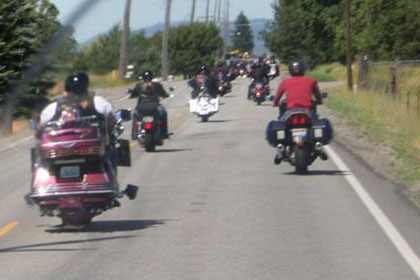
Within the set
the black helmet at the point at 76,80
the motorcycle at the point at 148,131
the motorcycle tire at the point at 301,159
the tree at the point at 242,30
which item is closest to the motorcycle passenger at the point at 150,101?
the motorcycle at the point at 148,131

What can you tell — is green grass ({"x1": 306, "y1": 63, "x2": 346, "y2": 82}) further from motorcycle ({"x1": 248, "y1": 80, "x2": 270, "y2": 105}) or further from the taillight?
the taillight

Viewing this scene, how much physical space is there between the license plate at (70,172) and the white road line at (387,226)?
3092mm

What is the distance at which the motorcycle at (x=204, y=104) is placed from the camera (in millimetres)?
32531

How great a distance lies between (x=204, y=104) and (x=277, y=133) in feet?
52.7

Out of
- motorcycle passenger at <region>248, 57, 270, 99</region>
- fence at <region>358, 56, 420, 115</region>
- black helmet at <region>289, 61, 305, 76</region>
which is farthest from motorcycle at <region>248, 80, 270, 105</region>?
black helmet at <region>289, 61, 305, 76</region>

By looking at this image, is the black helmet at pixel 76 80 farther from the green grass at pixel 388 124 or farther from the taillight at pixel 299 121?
the green grass at pixel 388 124

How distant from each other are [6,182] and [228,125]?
585 inches

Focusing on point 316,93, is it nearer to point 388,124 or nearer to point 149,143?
point 149,143

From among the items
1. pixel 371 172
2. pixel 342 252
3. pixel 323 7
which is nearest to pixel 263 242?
pixel 342 252

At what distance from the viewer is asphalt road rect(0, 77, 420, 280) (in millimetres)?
8266

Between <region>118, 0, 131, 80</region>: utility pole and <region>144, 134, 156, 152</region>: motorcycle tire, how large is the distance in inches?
706

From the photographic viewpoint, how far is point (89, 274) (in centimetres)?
809

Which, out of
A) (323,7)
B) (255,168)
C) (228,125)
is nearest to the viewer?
(255,168)

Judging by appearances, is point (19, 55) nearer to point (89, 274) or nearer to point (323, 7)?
point (89, 274)
